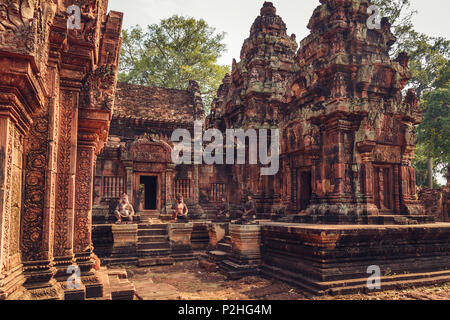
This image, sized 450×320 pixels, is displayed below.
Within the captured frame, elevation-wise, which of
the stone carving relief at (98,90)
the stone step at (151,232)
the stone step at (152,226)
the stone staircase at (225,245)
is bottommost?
the stone staircase at (225,245)

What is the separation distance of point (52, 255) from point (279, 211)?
8908mm

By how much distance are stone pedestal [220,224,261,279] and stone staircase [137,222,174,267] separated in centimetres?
228

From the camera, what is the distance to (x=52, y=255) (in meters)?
3.98

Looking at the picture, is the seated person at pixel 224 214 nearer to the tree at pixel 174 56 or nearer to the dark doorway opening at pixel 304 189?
the dark doorway opening at pixel 304 189

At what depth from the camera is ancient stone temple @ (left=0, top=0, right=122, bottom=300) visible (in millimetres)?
2867

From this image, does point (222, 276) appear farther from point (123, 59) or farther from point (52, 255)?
point (123, 59)

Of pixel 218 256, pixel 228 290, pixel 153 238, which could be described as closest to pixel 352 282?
pixel 228 290

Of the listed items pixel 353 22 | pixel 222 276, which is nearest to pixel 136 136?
pixel 222 276

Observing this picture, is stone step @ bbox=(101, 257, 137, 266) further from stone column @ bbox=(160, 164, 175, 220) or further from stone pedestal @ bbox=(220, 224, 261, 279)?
stone column @ bbox=(160, 164, 175, 220)

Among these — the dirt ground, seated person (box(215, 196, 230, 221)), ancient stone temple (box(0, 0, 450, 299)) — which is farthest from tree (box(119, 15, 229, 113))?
the dirt ground

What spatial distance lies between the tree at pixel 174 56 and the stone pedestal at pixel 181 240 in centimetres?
1550

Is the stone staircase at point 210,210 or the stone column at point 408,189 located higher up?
the stone column at point 408,189

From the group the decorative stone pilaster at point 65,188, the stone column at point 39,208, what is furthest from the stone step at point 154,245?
the stone column at point 39,208

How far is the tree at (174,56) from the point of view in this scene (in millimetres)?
24781
